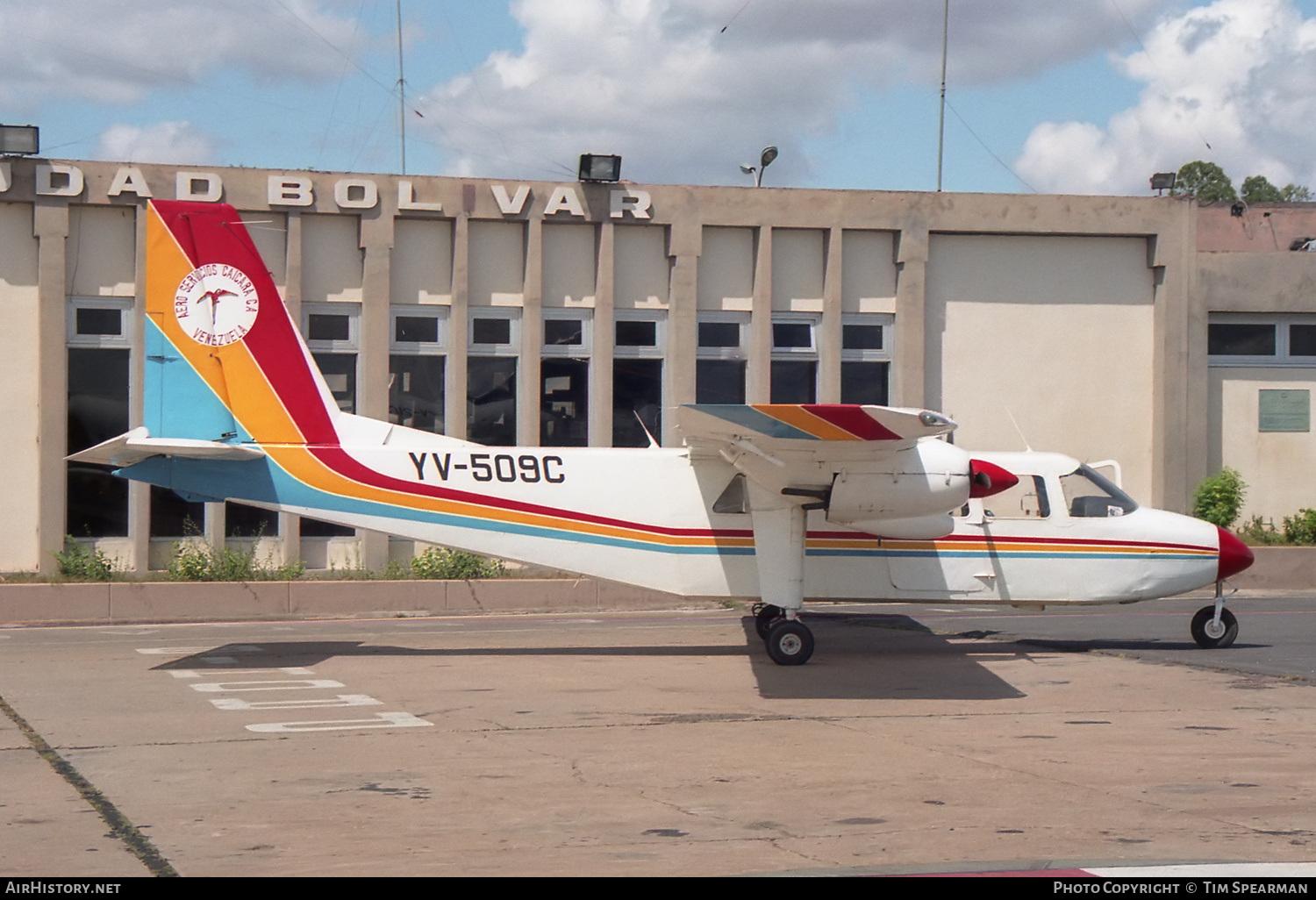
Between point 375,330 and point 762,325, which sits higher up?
point 762,325

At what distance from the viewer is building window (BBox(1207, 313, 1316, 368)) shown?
25.2m

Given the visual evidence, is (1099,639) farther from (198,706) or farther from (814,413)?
(198,706)

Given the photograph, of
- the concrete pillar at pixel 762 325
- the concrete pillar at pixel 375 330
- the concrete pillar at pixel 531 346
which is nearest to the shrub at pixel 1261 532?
the concrete pillar at pixel 762 325

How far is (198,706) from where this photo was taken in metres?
11.4

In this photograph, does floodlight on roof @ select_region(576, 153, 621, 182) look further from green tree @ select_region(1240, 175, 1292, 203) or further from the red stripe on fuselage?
green tree @ select_region(1240, 175, 1292, 203)

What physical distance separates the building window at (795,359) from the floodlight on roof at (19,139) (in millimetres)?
12723

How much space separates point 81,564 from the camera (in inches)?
798

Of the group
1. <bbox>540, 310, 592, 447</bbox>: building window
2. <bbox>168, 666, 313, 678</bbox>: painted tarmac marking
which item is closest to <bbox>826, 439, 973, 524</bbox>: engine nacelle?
<bbox>168, 666, 313, 678</bbox>: painted tarmac marking

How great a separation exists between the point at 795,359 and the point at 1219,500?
8.23 metres

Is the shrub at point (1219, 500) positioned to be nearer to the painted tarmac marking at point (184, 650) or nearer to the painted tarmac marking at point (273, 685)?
the painted tarmac marking at point (184, 650)

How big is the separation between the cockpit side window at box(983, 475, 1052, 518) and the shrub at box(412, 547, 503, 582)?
885 centimetres

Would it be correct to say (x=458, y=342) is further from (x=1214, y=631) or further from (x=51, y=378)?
(x=1214, y=631)

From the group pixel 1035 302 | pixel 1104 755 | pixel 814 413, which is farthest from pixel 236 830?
pixel 1035 302

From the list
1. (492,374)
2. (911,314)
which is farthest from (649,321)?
(911,314)
